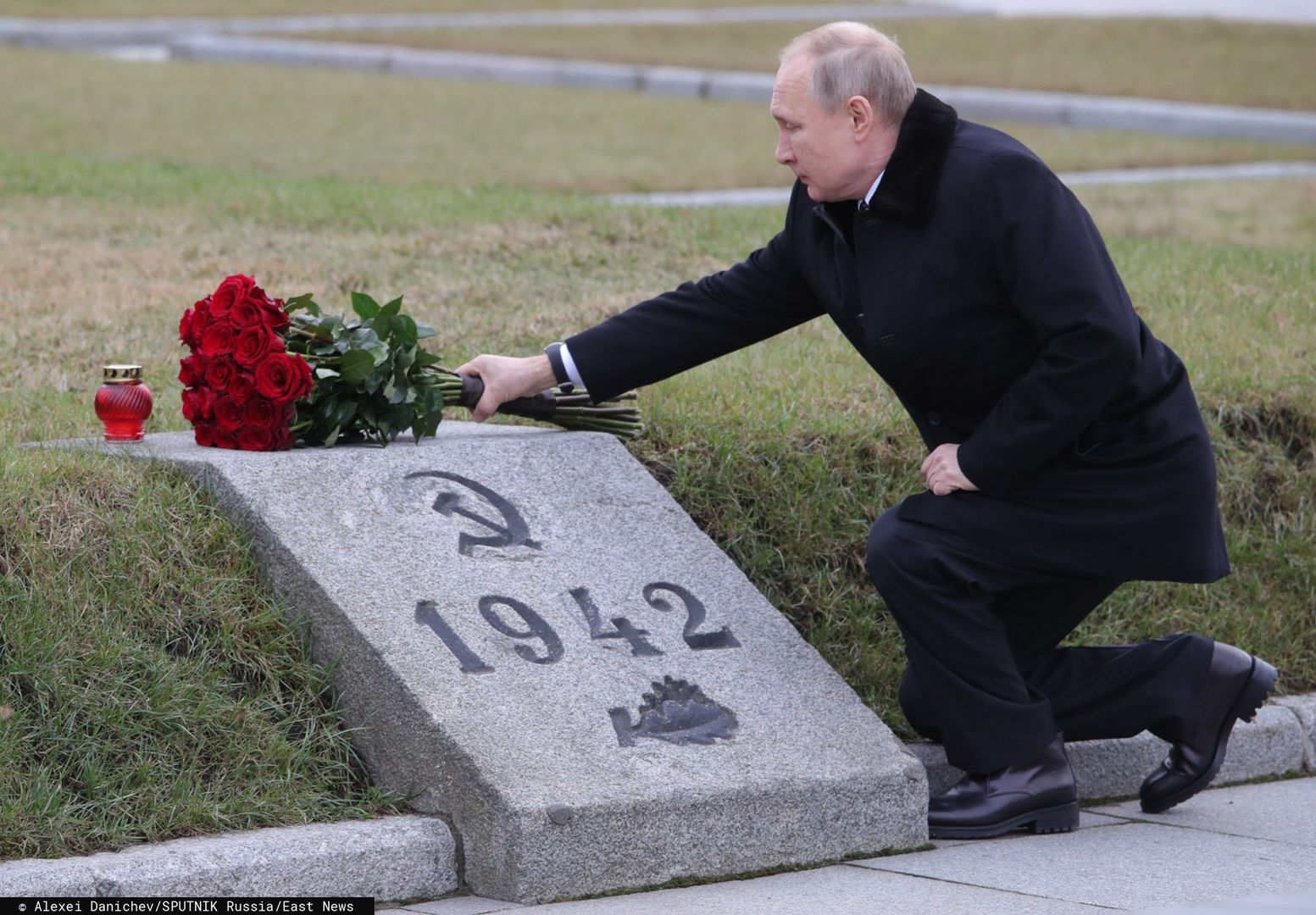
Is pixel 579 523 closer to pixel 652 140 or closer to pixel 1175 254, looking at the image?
pixel 1175 254

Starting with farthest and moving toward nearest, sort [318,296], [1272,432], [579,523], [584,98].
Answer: [584,98] → [318,296] → [1272,432] → [579,523]

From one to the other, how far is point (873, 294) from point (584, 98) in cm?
1255

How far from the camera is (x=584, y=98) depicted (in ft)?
52.3

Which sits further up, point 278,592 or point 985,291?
point 985,291

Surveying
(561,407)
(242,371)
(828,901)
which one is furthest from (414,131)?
(828,901)

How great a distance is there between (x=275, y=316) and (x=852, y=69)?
1368 mm

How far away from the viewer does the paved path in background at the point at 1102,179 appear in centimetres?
955

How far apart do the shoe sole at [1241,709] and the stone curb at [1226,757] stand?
0.21 m

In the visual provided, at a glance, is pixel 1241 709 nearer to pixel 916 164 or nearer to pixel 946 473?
pixel 946 473

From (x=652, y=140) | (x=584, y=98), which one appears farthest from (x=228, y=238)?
(x=584, y=98)

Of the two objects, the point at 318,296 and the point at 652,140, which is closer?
the point at 318,296

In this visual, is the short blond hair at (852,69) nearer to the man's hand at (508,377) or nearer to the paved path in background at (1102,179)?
the man's hand at (508,377)

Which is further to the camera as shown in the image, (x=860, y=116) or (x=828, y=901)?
(x=860, y=116)

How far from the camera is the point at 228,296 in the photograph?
395 centimetres
